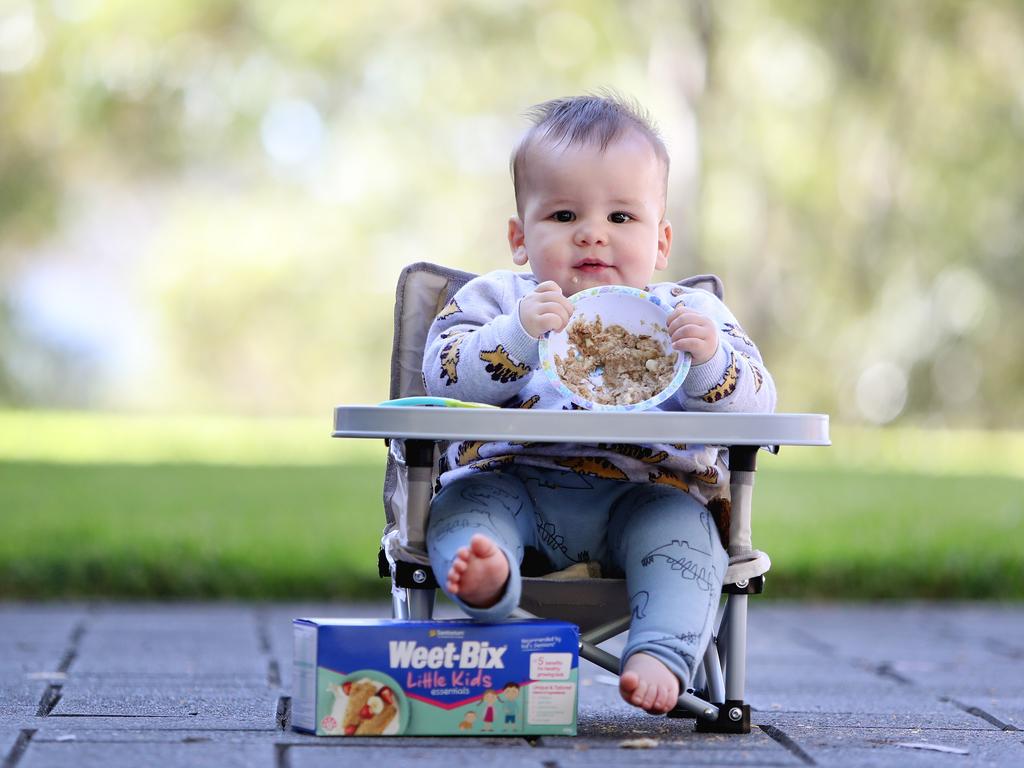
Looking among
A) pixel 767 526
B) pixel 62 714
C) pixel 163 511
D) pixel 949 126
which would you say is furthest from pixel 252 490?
pixel 949 126

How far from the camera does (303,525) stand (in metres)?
5.52

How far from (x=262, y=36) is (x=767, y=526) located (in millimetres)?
9956

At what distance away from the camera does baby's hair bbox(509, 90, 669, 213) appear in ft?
8.11

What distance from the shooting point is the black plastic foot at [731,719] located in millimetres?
2291

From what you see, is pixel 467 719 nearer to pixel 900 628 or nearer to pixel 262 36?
pixel 900 628

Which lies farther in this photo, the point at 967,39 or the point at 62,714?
the point at 967,39

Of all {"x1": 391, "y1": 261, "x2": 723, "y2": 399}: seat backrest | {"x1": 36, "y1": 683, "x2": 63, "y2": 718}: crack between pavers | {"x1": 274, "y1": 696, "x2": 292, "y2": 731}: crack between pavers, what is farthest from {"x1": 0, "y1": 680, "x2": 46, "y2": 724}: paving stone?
{"x1": 391, "y1": 261, "x2": 723, "y2": 399}: seat backrest

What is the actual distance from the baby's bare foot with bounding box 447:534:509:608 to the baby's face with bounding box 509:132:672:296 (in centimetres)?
61

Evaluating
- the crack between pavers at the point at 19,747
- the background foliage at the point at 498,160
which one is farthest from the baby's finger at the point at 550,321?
the background foliage at the point at 498,160

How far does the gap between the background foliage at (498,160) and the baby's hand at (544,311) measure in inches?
398

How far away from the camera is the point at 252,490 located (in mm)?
6781

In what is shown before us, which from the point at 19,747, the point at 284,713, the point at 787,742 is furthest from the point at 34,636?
the point at 787,742

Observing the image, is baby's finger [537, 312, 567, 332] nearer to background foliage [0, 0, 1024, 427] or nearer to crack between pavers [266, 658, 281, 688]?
crack between pavers [266, 658, 281, 688]

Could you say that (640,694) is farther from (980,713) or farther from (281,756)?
(980,713)
